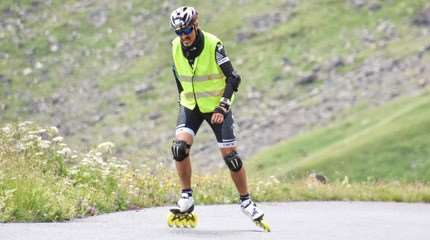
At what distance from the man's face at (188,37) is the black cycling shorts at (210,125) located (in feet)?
2.86

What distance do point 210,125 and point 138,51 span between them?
77.5m

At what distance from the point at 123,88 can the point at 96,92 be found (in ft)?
6.81

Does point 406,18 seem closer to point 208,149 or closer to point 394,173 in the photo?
point 208,149

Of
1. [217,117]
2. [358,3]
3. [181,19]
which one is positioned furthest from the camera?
[358,3]

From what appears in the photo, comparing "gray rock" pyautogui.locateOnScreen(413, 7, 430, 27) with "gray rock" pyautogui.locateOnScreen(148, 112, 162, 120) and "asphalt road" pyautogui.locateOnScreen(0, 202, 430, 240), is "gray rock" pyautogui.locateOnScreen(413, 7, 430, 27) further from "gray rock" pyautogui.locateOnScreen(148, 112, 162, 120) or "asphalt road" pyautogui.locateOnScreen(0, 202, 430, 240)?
"asphalt road" pyautogui.locateOnScreen(0, 202, 430, 240)

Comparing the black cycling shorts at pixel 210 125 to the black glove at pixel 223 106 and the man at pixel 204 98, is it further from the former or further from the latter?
the black glove at pixel 223 106

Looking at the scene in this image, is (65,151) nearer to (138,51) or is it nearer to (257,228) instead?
(257,228)

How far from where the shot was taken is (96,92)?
3359 inches

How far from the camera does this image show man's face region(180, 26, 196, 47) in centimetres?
1398

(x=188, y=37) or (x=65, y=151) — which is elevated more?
(x=188, y=37)

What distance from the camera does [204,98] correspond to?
1435 centimetres

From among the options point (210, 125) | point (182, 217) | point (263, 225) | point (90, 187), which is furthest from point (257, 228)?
point (90, 187)

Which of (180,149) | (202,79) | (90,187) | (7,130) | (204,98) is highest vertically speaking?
(202,79)

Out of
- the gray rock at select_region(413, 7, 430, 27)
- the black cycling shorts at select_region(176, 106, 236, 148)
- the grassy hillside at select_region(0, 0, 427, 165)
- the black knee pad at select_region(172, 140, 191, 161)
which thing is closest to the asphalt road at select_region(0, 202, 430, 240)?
the black knee pad at select_region(172, 140, 191, 161)
